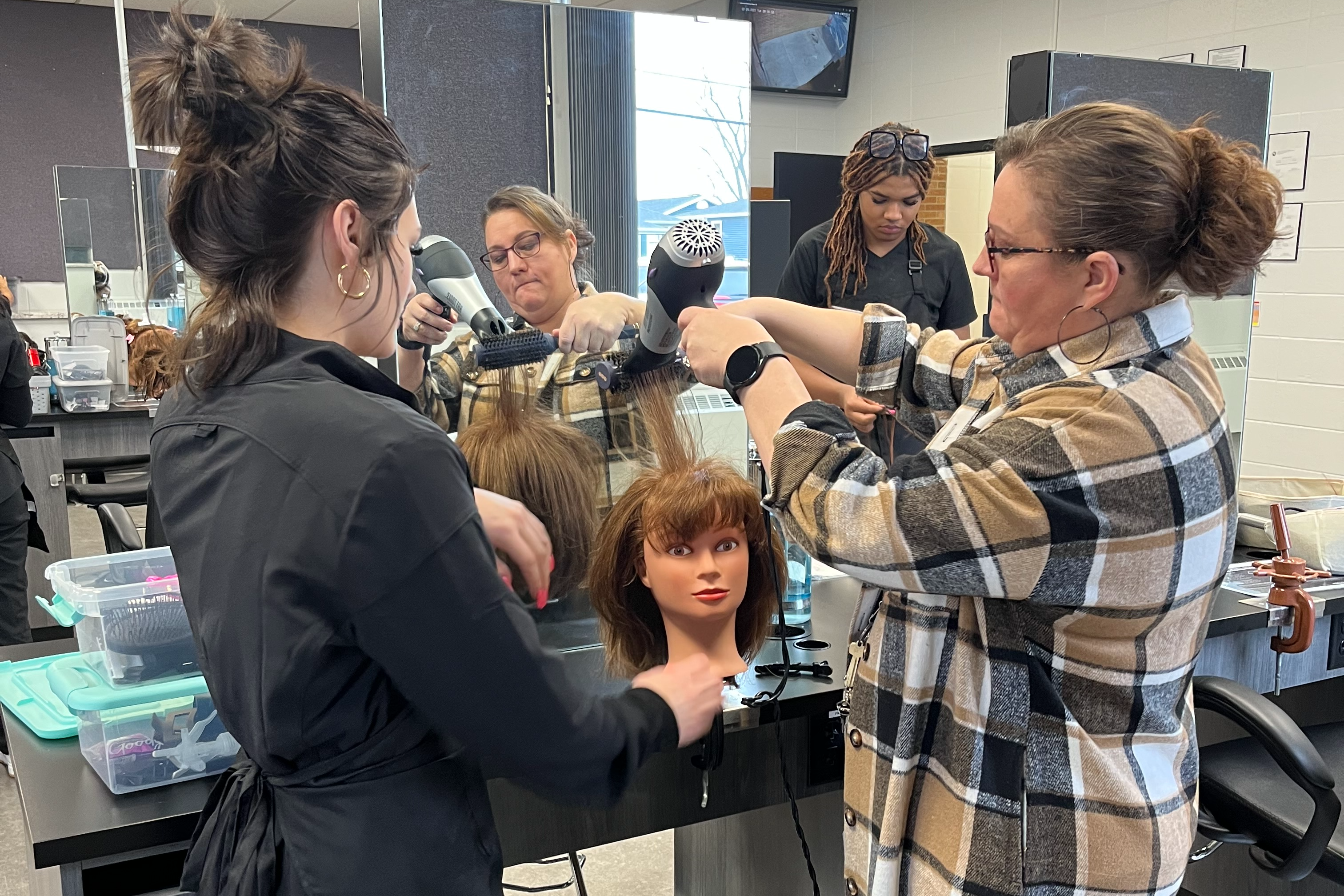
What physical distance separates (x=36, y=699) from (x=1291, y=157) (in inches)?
185

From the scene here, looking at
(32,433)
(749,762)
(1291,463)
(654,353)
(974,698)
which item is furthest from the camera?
(1291,463)

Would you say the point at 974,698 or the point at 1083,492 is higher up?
the point at 1083,492

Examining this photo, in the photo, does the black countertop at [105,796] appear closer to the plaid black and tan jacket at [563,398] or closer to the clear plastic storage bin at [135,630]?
the clear plastic storage bin at [135,630]

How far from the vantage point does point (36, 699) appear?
5.11ft

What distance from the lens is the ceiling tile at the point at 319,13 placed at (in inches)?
292

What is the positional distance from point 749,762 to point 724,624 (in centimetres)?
24

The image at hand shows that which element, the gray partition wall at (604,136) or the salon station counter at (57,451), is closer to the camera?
the gray partition wall at (604,136)

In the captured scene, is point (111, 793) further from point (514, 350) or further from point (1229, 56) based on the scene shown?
point (1229, 56)

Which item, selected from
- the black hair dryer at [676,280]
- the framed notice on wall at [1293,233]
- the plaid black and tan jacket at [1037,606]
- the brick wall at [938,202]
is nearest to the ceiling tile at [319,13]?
the brick wall at [938,202]

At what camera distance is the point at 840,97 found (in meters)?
6.80

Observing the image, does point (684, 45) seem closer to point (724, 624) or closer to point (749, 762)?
point (724, 624)

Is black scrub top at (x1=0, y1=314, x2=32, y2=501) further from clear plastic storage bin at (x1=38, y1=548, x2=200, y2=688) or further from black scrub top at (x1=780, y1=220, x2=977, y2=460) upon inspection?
black scrub top at (x1=780, y1=220, x2=977, y2=460)

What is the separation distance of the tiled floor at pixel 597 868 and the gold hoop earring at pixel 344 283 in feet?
6.67

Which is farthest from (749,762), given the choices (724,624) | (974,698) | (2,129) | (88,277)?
(2,129)
